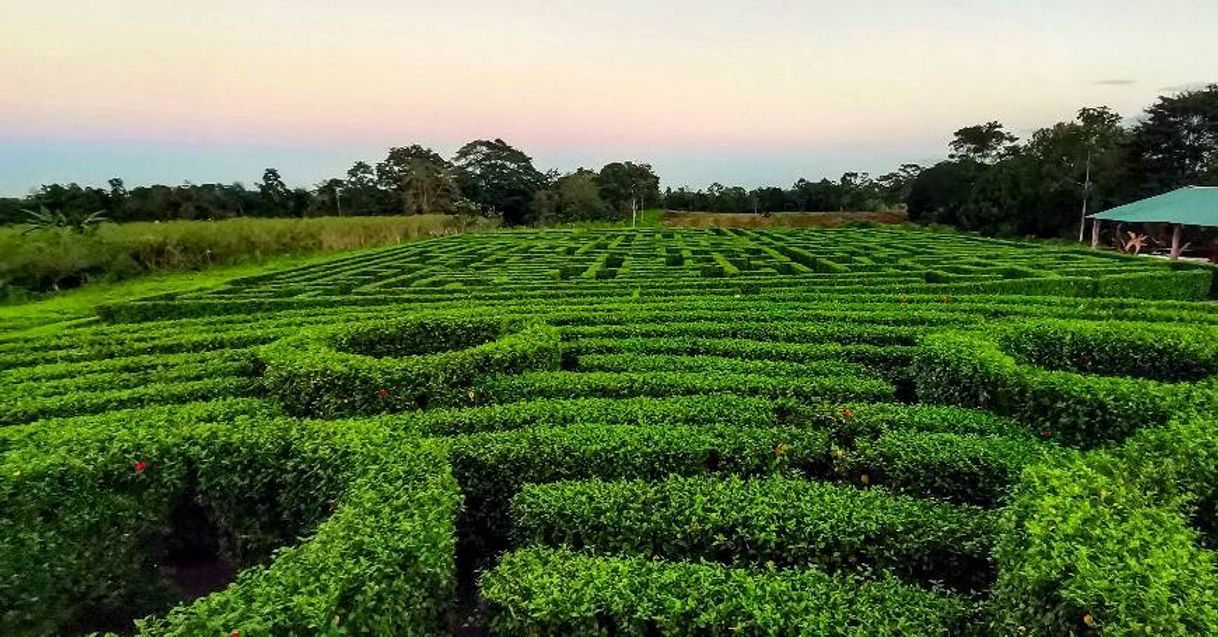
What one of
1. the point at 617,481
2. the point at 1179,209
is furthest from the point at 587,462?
the point at 1179,209

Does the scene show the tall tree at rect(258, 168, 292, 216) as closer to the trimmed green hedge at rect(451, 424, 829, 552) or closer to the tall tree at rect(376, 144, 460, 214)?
the tall tree at rect(376, 144, 460, 214)

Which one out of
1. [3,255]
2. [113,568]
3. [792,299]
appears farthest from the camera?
[3,255]

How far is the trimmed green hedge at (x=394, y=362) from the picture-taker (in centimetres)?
974

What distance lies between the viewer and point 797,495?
659 cm

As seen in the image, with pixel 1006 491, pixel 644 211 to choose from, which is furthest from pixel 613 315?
pixel 644 211

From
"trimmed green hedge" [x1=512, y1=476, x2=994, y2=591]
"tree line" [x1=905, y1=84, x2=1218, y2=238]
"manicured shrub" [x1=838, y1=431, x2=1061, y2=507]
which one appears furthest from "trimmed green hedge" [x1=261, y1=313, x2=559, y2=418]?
"tree line" [x1=905, y1=84, x2=1218, y2=238]

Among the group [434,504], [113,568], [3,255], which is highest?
[3,255]

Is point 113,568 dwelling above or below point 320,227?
below

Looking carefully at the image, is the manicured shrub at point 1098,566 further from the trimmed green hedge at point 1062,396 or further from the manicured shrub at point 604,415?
the manicured shrub at point 604,415

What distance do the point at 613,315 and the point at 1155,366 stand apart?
10.5 meters

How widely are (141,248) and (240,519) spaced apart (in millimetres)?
29614

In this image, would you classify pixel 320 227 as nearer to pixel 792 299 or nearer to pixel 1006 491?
pixel 792 299

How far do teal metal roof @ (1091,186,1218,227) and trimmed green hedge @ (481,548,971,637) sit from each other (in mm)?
37059

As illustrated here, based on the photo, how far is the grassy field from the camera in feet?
86.3
